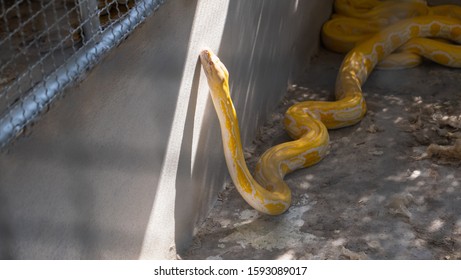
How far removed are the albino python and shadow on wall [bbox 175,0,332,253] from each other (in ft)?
0.58

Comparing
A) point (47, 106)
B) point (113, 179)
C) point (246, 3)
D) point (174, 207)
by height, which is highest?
point (47, 106)

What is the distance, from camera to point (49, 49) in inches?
116

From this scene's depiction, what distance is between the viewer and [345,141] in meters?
5.30

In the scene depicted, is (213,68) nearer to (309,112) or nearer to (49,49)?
(49,49)

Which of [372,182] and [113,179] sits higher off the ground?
[113,179]

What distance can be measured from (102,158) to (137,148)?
0.33 meters

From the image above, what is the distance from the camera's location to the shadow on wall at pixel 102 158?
8.63 ft

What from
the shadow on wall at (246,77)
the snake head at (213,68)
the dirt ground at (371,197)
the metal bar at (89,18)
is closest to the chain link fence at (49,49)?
the metal bar at (89,18)

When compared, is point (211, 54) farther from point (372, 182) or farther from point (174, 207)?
point (372, 182)

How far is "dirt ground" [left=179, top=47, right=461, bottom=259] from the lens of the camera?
4160 millimetres

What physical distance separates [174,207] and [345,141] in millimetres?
1850

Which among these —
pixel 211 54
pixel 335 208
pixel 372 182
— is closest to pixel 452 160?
pixel 372 182

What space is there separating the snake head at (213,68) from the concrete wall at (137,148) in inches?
2.0

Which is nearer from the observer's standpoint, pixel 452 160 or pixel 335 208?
pixel 335 208
